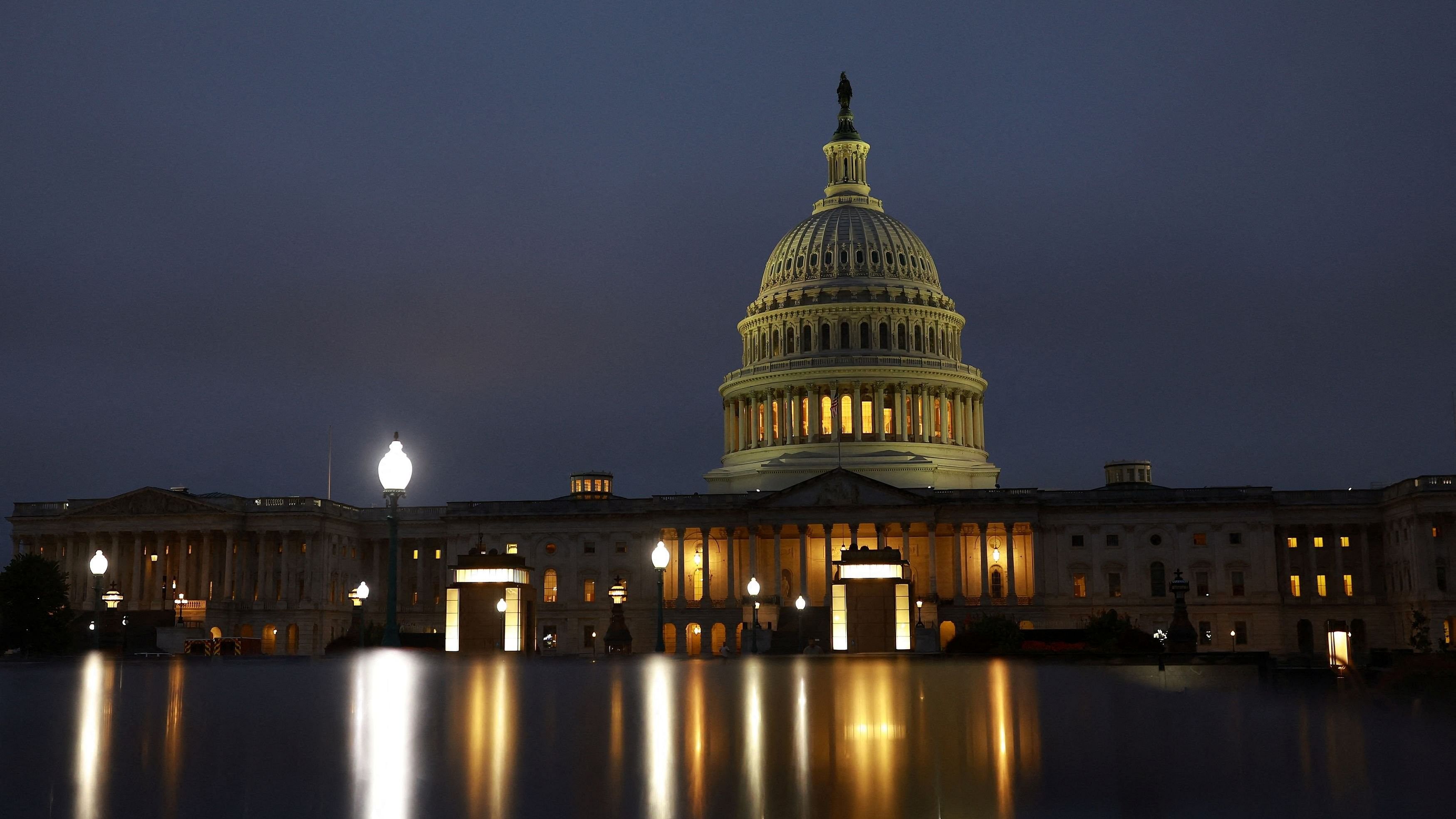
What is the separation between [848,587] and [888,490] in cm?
5717

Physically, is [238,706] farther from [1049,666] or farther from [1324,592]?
[1324,592]

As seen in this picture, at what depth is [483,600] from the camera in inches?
2072

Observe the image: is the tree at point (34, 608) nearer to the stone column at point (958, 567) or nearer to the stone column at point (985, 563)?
the stone column at point (958, 567)

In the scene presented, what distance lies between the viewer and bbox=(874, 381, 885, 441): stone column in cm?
14475

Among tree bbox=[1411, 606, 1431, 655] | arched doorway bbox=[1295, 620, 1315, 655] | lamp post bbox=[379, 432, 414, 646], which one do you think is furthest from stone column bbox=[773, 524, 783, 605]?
lamp post bbox=[379, 432, 414, 646]

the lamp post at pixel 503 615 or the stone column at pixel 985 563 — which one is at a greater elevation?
the stone column at pixel 985 563

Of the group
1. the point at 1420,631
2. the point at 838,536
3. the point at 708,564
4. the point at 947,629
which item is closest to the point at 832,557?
the point at 838,536

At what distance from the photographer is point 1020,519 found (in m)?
127

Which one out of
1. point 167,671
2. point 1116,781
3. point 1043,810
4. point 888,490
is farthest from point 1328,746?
point 888,490

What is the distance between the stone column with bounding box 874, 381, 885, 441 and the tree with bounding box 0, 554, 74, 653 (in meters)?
72.2

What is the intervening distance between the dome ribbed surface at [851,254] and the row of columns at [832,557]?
111 ft

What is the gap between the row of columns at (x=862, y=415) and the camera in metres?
146

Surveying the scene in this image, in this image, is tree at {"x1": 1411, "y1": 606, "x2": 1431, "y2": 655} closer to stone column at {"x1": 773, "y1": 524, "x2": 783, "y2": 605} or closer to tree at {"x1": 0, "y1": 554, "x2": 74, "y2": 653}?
stone column at {"x1": 773, "y1": 524, "x2": 783, "y2": 605}

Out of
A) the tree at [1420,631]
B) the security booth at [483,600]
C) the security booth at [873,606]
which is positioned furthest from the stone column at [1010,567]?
the security booth at [483,600]
